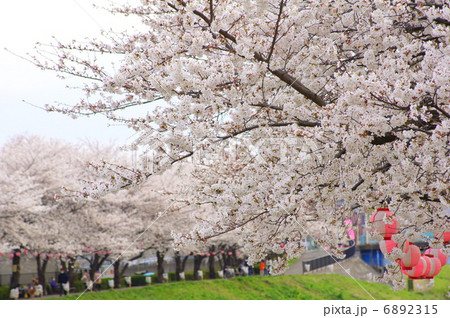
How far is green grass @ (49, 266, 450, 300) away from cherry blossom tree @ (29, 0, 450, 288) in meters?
17.3

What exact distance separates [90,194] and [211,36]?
2029 millimetres

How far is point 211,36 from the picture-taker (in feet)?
16.2

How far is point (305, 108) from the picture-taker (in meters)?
5.19

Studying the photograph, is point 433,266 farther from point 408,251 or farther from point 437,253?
point 408,251

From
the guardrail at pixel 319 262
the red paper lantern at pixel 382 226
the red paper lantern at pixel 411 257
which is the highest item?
the red paper lantern at pixel 382 226

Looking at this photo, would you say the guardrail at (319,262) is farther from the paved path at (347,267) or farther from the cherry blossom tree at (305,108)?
the cherry blossom tree at (305,108)

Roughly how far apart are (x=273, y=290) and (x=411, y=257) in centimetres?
2156

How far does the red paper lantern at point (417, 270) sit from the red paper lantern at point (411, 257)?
0.86 ft

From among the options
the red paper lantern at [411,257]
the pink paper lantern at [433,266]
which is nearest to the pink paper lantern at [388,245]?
the red paper lantern at [411,257]

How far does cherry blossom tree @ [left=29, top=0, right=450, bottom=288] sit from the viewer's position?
4277 millimetres

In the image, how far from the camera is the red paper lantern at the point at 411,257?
6.35 meters

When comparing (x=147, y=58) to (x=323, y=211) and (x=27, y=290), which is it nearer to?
(x=323, y=211)

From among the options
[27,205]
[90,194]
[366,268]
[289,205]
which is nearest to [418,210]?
[289,205]

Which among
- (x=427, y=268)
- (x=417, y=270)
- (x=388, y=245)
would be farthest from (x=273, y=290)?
(x=388, y=245)
